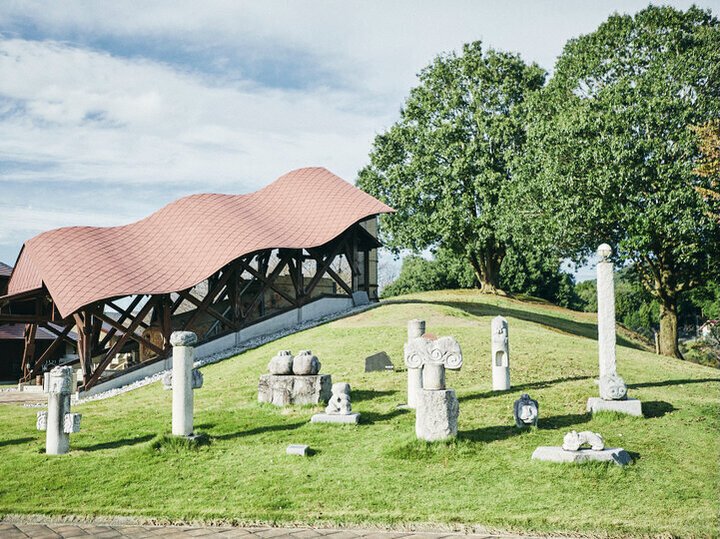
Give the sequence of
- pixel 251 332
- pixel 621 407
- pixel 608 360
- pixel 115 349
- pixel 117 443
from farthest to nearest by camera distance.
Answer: pixel 251 332, pixel 115 349, pixel 608 360, pixel 621 407, pixel 117 443

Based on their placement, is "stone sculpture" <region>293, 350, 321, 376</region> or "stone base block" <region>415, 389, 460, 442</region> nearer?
"stone base block" <region>415, 389, 460, 442</region>

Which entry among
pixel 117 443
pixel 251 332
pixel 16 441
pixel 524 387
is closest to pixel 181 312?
pixel 251 332

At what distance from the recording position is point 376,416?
42.5 ft

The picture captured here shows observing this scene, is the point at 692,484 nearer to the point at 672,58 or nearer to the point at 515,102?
the point at 672,58

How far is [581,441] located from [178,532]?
6.04 metres

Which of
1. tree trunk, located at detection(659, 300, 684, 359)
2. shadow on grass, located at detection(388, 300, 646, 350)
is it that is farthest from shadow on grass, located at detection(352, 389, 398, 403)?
tree trunk, located at detection(659, 300, 684, 359)

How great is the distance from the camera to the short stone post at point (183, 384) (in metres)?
11.3

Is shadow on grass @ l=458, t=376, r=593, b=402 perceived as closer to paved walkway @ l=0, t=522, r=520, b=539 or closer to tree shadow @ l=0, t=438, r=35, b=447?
paved walkway @ l=0, t=522, r=520, b=539

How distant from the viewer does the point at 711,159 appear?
1628 cm

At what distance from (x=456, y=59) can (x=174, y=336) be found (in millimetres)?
30453

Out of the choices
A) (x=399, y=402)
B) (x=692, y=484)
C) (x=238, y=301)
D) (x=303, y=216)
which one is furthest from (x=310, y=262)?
(x=692, y=484)

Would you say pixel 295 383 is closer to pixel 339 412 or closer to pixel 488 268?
pixel 339 412

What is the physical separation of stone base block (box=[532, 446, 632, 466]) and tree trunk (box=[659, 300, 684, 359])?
18.2m

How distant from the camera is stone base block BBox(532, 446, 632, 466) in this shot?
9352 mm
